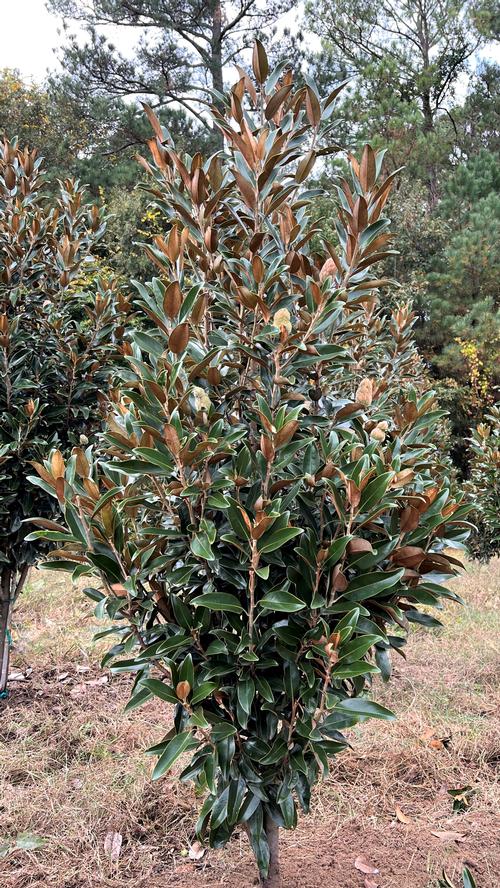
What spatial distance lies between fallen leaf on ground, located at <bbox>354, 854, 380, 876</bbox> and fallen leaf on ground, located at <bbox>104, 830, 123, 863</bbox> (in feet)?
3.09

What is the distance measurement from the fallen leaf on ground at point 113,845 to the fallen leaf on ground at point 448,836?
1.28m

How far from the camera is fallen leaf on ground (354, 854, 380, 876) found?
236cm

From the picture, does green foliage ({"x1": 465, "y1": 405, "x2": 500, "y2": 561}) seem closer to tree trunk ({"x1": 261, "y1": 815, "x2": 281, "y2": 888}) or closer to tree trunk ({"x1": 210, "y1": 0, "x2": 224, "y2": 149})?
tree trunk ({"x1": 261, "y1": 815, "x2": 281, "y2": 888})

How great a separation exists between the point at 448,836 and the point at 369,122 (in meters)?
15.1

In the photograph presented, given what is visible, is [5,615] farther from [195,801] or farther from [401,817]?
[401,817]

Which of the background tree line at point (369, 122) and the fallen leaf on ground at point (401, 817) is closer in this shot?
the fallen leaf on ground at point (401, 817)

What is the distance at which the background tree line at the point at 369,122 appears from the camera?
1353 cm

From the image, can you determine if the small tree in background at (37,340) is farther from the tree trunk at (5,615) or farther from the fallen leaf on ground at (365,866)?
the fallen leaf on ground at (365,866)

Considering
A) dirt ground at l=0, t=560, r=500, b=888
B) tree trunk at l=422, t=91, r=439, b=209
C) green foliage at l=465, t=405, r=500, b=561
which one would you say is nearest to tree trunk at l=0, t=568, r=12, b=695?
dirt ground at l=0, t=560, r=500, b=888

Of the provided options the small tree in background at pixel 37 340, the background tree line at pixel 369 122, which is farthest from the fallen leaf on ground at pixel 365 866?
the background tree line at pixel 369 122

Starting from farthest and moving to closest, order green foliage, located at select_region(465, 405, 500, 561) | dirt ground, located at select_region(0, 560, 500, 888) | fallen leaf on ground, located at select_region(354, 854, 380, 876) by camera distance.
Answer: green foliage, located at select_region(465, 405, 500, 561) → dirt ground, located at select_region(0, 560, 500, 888) → fallen leaf on ground, located at select_region(354, 854, 380, 876)

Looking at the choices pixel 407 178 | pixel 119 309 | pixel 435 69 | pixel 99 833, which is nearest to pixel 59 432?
pixel 119 309

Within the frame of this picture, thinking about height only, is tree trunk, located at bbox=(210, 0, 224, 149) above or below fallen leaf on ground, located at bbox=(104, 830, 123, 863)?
above

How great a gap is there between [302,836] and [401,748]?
0.87 metres
